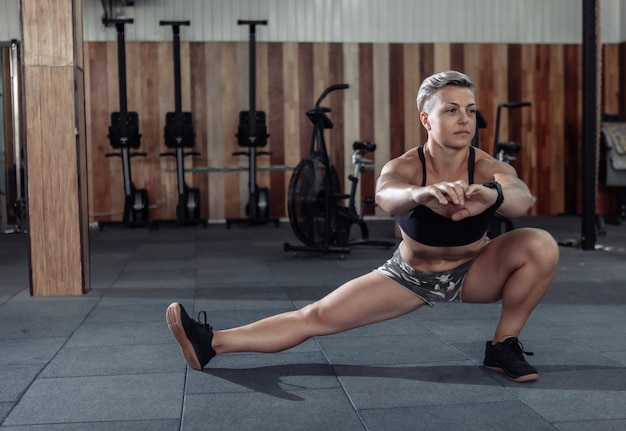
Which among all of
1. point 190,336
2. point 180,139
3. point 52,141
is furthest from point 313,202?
point 190,336

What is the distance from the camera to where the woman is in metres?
2.42

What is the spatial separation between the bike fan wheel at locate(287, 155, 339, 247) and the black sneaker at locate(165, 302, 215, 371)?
3255 mm

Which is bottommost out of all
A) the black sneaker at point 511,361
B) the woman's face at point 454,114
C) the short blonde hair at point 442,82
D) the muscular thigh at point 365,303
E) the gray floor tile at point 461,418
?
the gray floor tile at point 461,418

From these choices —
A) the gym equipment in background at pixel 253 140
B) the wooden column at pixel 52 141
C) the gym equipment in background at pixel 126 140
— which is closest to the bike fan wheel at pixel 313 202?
the wooden column at pixel 52 141

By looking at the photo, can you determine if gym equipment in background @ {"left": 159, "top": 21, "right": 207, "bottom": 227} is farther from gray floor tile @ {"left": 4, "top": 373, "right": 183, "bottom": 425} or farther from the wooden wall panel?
gray floor tile @ {"left": 4, "top": 373, "right": 183, "bottom": 425}

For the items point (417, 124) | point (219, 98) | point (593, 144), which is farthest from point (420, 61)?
point (593, 144)

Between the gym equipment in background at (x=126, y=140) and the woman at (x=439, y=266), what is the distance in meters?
6.36

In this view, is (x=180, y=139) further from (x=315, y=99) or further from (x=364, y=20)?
(x=364, y=20)

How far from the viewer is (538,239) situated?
2500 millimetres

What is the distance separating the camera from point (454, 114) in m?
2.39

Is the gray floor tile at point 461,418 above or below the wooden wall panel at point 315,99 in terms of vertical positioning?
below

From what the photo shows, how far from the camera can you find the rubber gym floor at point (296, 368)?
219 centimetres

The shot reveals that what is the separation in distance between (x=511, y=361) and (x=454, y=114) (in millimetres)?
805

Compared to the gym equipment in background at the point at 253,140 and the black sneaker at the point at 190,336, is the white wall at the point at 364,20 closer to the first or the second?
the gym equipment in background at the point at 253,140
